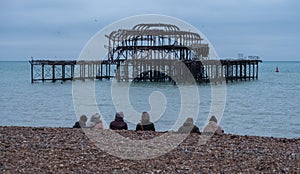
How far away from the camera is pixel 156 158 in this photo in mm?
8906

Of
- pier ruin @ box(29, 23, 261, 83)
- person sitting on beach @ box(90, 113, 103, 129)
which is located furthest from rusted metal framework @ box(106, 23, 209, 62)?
person sitting on beach @ box(90, 113, 103, 129)

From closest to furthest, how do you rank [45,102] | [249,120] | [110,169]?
[110,169]
[249,120]
[45,102]

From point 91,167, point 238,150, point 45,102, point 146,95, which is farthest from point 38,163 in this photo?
point 146,95

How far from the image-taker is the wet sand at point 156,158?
8.03m

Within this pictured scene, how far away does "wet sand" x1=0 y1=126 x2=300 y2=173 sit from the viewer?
8031 mm

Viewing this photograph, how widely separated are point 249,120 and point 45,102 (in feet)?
52.4

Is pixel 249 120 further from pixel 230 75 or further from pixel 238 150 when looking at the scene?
pixel 230 75

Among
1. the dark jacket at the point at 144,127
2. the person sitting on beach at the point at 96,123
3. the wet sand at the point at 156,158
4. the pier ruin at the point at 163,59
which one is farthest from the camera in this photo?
the pier ruin at the point at 163,59

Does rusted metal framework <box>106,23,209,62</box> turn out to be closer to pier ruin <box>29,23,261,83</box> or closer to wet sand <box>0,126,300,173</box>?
pier ruin <box>29,23,261,83</box>

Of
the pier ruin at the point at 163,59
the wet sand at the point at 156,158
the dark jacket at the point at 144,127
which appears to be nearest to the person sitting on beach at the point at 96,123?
the dark jacket at the point at 144,127

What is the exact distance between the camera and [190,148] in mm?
9656

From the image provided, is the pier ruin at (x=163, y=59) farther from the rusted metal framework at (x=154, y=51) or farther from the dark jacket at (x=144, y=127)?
the dark jacket at (x=144, y=127)

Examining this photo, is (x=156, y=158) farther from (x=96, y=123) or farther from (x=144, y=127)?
(x=96, y=123)

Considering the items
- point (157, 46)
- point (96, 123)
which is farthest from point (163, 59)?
point (96, 123)
